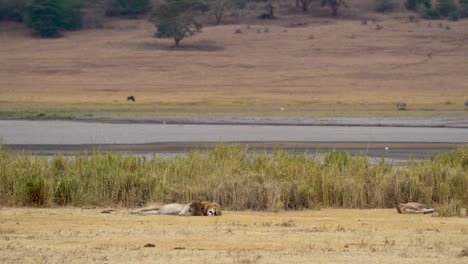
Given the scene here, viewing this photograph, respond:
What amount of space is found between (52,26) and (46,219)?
6644 centimetres

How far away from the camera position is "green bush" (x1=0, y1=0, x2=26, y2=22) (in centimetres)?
8137

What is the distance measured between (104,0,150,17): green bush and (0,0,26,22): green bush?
774 cm

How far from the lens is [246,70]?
210 feet

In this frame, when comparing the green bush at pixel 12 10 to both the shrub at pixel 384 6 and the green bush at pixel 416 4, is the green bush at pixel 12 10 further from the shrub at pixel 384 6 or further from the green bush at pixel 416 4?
the green bush at pixel 416 4

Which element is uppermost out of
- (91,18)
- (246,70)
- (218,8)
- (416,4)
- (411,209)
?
(411,209)

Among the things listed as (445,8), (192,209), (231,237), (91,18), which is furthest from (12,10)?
(231,237)

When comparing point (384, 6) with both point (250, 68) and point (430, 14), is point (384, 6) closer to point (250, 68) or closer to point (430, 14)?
point (430, 14)

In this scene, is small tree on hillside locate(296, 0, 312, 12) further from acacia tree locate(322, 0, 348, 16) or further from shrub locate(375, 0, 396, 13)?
shrub locate(375, 0, 396, 13)

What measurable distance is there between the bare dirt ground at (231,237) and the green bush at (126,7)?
72.5 meters

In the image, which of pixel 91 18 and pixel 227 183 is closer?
pixel 227 183

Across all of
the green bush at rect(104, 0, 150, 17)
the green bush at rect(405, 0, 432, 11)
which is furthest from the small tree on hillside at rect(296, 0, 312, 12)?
the green bush at rect(104, 0, 150, 17)

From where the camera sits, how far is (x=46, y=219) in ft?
41.4

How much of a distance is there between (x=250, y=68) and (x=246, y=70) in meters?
0.60

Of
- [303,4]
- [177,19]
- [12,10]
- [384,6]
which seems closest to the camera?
[177,19]
